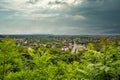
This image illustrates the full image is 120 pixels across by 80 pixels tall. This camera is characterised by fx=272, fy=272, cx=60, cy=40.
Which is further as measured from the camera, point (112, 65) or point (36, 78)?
point (36, 78)

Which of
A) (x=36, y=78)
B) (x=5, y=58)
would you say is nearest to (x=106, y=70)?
(x=36, y=78)

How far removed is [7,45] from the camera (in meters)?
12.1

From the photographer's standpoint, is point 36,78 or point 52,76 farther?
point 52,76

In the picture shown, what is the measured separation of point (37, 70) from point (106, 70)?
5445mm

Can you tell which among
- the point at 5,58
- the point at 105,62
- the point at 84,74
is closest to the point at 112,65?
the point at 105,62

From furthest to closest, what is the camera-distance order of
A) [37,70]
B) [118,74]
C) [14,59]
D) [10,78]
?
1. [14,59]
2. [37,70]
3. [10,78]
4. [118,74]

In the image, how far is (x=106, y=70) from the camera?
21.8 feet

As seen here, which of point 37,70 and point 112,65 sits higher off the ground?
point 112,65

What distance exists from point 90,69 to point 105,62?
478 mm

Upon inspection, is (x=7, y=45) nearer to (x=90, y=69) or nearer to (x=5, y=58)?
(x=5, y=58)

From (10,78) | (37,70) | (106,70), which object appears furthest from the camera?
(37,70)

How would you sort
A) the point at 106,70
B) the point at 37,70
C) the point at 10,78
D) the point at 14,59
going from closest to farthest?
1. the point at 106,70
2. the point at 10,78
3. the point at 37,70
4. the point at 14,59

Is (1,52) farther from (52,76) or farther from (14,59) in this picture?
(52,76)

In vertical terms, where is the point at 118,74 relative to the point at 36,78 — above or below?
above
